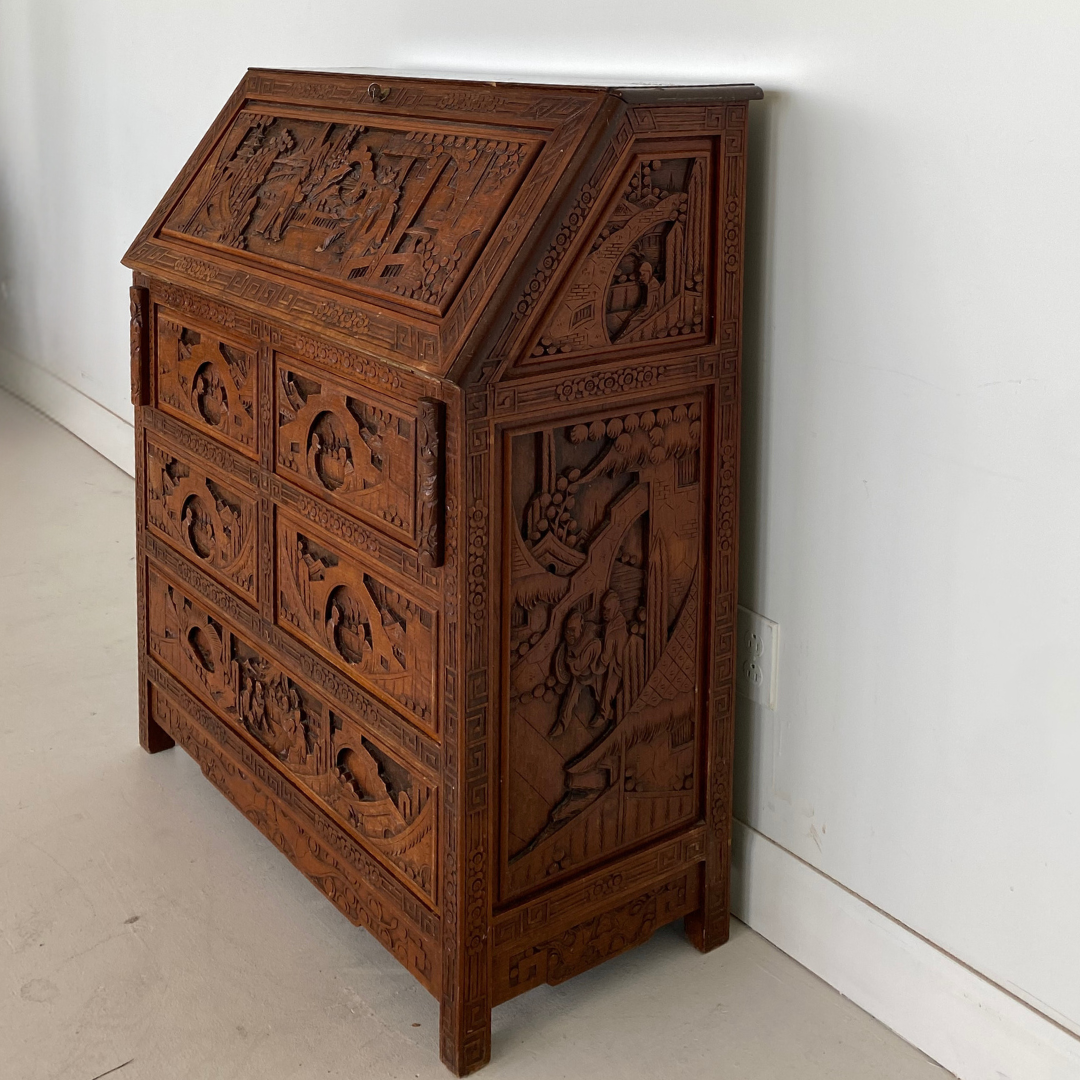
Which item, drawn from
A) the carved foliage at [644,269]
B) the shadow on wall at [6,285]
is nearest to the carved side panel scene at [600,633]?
the carved foliage at [644,269]

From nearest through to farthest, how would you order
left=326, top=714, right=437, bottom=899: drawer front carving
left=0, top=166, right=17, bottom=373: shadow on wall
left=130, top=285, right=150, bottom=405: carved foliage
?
1. left=326, top=714, right=437, bottom=899: drawer front carving
2. left=130, top=285, right=150, bottom=405: carved foliage
3. left=0, top=166, right=17, bottom=373: shadow on wall

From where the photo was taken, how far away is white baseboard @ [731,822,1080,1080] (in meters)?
1.69

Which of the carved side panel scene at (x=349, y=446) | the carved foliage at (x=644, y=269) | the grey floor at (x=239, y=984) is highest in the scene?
the carved foliage at (x=644, y=269)

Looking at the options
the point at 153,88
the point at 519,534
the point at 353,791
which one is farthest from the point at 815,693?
the point at 153,88

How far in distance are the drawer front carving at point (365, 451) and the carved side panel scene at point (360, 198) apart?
148 mm

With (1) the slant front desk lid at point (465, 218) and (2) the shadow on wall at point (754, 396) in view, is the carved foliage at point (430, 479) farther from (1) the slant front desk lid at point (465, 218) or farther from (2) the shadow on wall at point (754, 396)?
(2) the shadow on wall at point (754, 396)

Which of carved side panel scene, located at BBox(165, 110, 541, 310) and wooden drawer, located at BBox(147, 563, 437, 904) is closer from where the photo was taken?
carved side panel scene, located at BBox(165, 110, 541, 310)

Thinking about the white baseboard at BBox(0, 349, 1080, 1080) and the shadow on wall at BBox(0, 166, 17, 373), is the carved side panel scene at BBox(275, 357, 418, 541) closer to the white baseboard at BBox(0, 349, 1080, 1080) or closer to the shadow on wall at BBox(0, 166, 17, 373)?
the white baseboard at BBox(0, 349, 1080, 1080)

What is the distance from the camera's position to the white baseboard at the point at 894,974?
1.69 m

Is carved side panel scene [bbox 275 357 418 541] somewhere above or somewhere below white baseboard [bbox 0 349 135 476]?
above

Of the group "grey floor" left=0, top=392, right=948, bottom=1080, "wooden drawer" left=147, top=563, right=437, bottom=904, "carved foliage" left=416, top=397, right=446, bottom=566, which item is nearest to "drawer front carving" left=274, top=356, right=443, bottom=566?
"carved foliage" left=416, top=397, right=446, bottom=566

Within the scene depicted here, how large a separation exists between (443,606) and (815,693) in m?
0.59

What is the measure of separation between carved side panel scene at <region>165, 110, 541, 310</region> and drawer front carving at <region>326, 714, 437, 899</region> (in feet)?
2.11

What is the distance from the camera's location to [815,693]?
1914mm
